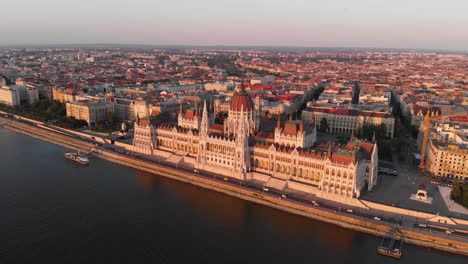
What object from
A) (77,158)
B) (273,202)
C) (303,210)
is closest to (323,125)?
(273,202)

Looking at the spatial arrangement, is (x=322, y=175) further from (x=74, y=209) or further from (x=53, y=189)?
(x=53, y=189)

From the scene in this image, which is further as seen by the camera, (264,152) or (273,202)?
(264,152)

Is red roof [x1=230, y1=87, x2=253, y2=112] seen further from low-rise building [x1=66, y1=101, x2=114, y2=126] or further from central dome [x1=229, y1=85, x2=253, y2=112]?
low-rise building [x1=66, y1=101, x2=114, y2=126]

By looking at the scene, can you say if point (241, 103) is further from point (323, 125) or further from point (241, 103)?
point (323, 125)

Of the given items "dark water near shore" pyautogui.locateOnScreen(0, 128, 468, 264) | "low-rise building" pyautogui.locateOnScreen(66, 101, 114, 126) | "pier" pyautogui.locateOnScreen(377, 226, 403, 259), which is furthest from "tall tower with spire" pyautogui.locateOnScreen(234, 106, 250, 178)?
"low-rise building" pyautogui.locateOnScreen(66, 101, 114, 126)

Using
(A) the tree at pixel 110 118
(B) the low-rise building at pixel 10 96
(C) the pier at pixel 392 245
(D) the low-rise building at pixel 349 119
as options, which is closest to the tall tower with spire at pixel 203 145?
(C) the pier at pixel 392 245

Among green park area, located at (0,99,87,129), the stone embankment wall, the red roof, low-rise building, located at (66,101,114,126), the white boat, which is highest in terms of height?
the red roof
